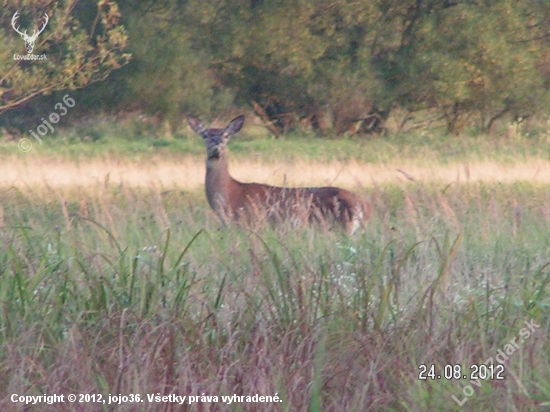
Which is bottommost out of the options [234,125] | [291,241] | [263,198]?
[291,241]

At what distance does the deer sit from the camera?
730 cm

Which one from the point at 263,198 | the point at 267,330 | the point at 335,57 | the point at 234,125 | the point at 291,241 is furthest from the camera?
the point at 335,57

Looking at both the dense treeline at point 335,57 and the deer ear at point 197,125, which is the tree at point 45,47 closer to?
the dense treeline at point 335,57

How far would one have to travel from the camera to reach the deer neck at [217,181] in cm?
823

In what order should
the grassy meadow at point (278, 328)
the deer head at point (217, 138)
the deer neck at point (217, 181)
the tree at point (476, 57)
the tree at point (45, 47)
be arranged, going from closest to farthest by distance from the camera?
the grassy meadow at point (278, 328) < the deer neck at point (217, 181) < the deer head at point (217, 138) < the tree at point (45, 47) < the tree at point (476, 57)

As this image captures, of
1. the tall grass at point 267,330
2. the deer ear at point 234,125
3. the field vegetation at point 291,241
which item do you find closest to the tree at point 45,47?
the field vegetation at point 291,241

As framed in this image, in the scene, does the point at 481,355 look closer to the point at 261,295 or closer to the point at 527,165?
the point at 261,295

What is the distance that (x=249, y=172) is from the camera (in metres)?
12.1

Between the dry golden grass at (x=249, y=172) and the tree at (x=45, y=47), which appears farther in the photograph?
the tree at (x=45, y=47)

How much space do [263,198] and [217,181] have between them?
615 mm

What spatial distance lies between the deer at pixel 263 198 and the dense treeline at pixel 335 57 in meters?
10.2

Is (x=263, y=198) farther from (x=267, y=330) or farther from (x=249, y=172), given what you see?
(x=249, y=172)

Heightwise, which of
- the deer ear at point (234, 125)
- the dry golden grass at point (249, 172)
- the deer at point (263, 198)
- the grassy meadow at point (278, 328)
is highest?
the dry golden grass at point (249, 172)

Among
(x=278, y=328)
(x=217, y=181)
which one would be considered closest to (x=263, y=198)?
(x=217, y=181)
